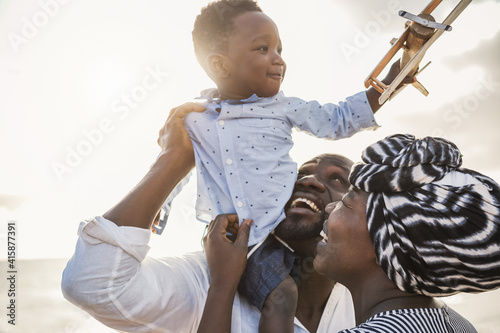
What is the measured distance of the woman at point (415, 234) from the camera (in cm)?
153

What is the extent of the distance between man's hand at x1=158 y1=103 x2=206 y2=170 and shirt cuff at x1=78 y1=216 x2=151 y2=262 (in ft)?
2.12

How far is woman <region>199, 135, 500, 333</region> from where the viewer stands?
153 cm

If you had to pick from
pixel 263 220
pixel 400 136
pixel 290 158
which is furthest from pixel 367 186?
pixel 290 158

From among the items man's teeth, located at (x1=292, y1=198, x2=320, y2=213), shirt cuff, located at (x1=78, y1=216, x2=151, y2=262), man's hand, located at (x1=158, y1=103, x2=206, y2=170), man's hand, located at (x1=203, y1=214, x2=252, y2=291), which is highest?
man's teeth, located at (x1=292, y1=198, x2=320, y2=213)

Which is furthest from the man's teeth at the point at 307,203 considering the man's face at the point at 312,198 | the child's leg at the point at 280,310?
the child's leg at the point at 280,310

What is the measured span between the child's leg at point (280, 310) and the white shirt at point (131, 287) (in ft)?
0.63

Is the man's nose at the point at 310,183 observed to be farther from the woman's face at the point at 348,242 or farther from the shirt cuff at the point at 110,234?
the shirt cuff at the point at 110,234

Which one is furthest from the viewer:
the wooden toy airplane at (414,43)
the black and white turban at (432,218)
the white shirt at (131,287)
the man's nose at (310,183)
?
the man's nose at (310,183)

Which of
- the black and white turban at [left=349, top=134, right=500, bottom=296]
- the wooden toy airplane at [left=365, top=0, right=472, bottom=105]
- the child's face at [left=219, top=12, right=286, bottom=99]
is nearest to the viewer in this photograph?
the black and white turban at [left=349, top=134, right=500, bottom=296]

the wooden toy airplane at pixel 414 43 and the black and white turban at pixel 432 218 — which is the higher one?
the wooden toy airplane at pixel 414 43

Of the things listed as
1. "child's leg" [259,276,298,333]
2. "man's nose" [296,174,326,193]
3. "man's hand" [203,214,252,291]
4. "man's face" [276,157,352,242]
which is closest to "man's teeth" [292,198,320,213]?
"man's face" [276,157,352,242]

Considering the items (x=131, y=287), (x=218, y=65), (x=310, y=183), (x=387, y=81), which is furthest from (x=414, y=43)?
(x=131, y=287)

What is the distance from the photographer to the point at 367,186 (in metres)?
1.75

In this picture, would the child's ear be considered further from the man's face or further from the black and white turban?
the black and white turban
